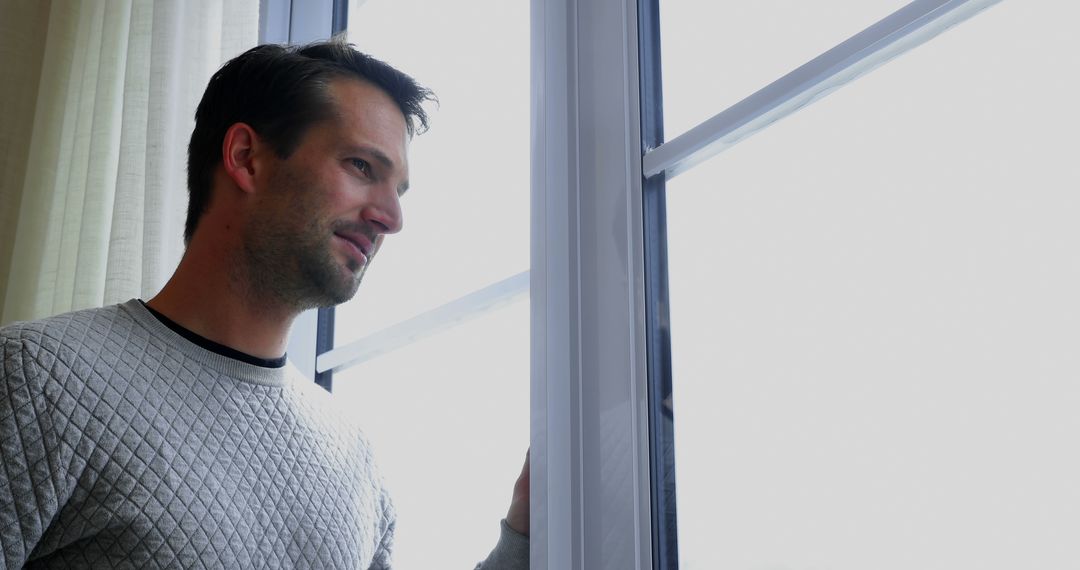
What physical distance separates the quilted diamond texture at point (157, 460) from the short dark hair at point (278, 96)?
279 mm

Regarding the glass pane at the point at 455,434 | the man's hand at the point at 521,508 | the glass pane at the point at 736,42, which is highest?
the glass pane at the point at 736,42

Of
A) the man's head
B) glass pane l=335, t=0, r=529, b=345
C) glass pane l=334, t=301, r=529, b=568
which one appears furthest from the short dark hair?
glass pane l=334, t=301, r=529, b=568

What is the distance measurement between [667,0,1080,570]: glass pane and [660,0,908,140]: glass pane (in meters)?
0.07

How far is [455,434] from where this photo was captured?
4.74 ft

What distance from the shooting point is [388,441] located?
162 centimetres

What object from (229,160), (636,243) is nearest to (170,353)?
(229,160)

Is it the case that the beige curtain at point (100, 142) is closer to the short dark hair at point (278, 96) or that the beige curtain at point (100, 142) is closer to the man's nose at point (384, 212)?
the short dark hair at point (278, 96)

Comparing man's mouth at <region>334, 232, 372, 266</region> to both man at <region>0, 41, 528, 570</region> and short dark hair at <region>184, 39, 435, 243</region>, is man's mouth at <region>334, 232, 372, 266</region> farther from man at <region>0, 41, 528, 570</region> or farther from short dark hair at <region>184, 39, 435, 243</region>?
short dark hair at <region>184, 39, 435, 243</region>

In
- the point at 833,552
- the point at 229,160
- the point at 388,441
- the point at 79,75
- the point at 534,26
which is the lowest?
the point at 833,552

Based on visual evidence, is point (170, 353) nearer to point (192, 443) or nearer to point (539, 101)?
point (192, 443)

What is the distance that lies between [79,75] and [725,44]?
1447 mm

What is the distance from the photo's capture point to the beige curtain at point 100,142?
174cm

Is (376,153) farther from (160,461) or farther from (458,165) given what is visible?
(160,461)

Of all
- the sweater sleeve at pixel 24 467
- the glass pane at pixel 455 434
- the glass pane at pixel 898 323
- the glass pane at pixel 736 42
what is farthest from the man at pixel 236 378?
the glass pane at pixel 736 42
